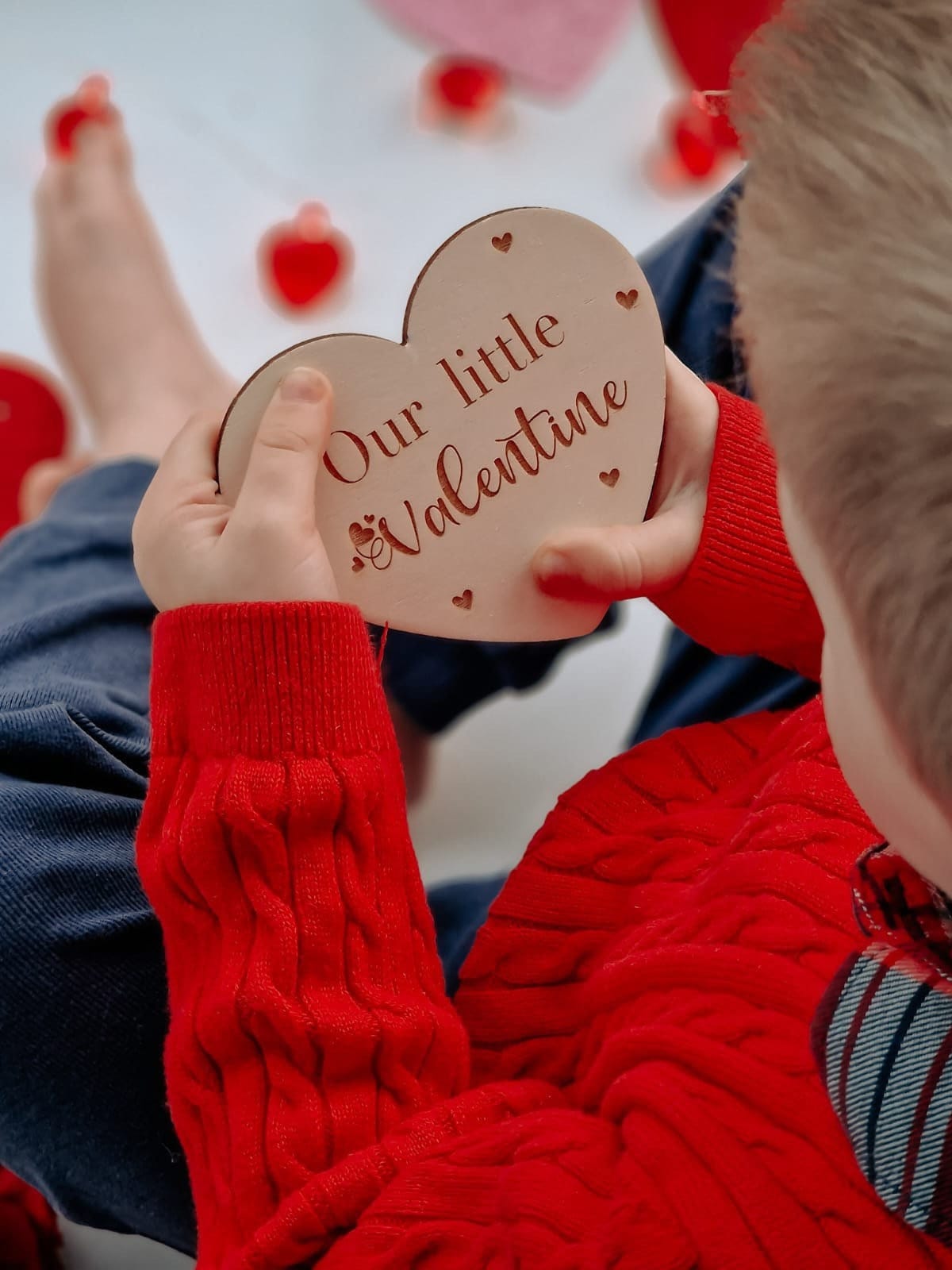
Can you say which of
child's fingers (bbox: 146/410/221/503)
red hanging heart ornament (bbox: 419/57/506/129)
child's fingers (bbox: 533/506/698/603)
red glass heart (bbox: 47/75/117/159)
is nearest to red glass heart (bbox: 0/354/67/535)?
red glass heart (bbox: 47/75/117/159)

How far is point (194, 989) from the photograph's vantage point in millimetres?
470

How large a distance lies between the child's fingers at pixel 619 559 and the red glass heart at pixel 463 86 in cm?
67

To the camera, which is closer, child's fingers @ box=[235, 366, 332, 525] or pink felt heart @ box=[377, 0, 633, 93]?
child's fingers @ box=[235, 366, 332, 525]

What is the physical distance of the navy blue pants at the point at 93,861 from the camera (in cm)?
53

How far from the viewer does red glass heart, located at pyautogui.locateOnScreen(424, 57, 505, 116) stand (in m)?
1.05

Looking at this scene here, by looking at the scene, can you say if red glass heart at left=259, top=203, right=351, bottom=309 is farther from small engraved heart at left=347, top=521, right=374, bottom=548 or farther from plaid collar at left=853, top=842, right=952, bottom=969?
plaid collar at left=853, top=842, right=952, bottom=969

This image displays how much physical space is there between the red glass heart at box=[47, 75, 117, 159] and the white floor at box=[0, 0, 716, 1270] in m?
0.02

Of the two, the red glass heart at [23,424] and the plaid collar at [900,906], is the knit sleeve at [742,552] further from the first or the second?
the red glass heart at [23,424]

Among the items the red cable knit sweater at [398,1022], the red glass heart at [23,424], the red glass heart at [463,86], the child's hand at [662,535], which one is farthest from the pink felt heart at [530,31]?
the red cable knit sweater at [398,1022]

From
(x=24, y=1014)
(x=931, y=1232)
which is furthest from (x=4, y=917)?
(x=931, y=1232)

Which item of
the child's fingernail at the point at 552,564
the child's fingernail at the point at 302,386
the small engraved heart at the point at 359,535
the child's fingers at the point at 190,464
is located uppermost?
the child's fingernail at the point at 302,386

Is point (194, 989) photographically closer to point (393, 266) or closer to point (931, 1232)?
point (931, 1232)

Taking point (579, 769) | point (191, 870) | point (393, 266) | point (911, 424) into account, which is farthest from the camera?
point (393, 266)

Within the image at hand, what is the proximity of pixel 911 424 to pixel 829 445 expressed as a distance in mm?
22
